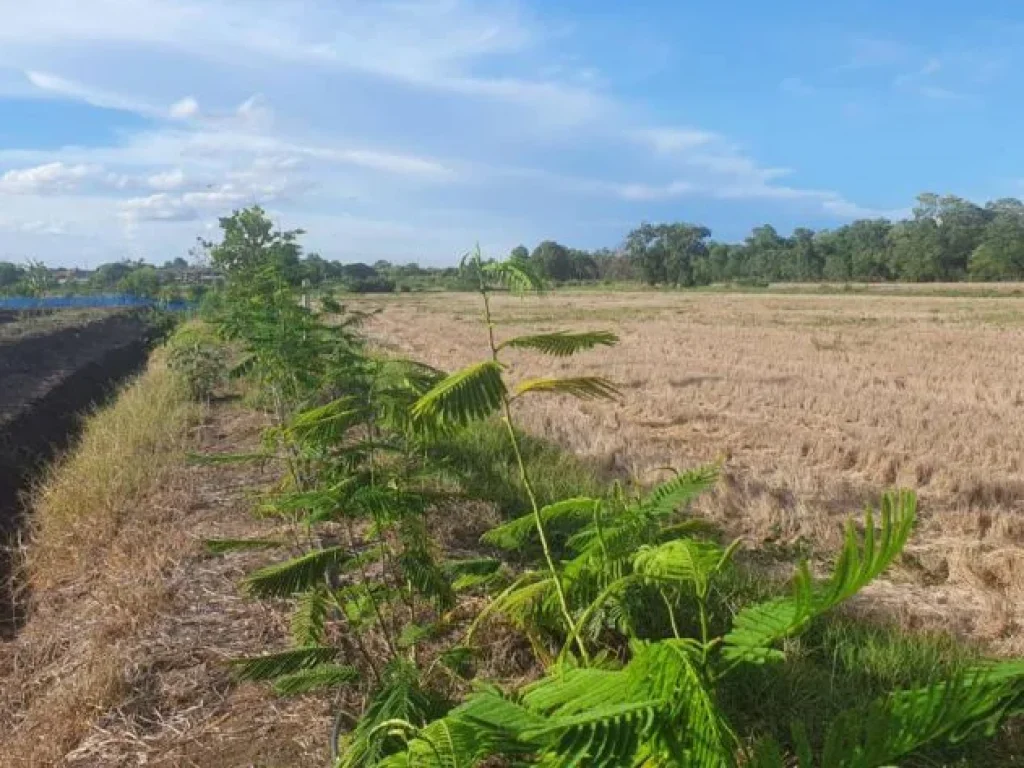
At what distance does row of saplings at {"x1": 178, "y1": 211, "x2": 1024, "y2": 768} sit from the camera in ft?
5.48

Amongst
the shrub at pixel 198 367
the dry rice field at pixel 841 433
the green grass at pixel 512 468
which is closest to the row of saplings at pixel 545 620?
the dry rice field at pixel 841 433

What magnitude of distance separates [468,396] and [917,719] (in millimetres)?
1038

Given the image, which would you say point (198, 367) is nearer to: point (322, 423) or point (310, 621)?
point (310, 621)

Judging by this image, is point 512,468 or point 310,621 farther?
point 512,468

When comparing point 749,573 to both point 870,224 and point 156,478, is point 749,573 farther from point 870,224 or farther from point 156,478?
point 870,224

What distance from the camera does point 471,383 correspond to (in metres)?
2.05

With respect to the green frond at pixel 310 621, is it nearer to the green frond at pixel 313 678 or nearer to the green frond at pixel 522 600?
the green frond at pixel 313 678

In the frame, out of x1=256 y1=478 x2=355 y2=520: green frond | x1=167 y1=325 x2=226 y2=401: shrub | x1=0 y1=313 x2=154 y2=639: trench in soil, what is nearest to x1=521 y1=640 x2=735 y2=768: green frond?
x1=256 y1=478 x2=355 y2=520: green frond

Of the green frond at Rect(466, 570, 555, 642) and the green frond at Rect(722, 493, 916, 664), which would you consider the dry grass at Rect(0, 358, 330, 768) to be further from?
the green frond at Rect(722, 493, 916, 664)

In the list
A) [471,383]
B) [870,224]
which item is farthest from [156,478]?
[870,224]

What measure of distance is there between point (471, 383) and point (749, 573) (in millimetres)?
3698

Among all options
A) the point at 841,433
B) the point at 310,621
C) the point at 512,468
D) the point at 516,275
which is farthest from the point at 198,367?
the point at 516,275

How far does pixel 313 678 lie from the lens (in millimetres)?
3047

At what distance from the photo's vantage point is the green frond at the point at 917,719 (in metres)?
1.69
